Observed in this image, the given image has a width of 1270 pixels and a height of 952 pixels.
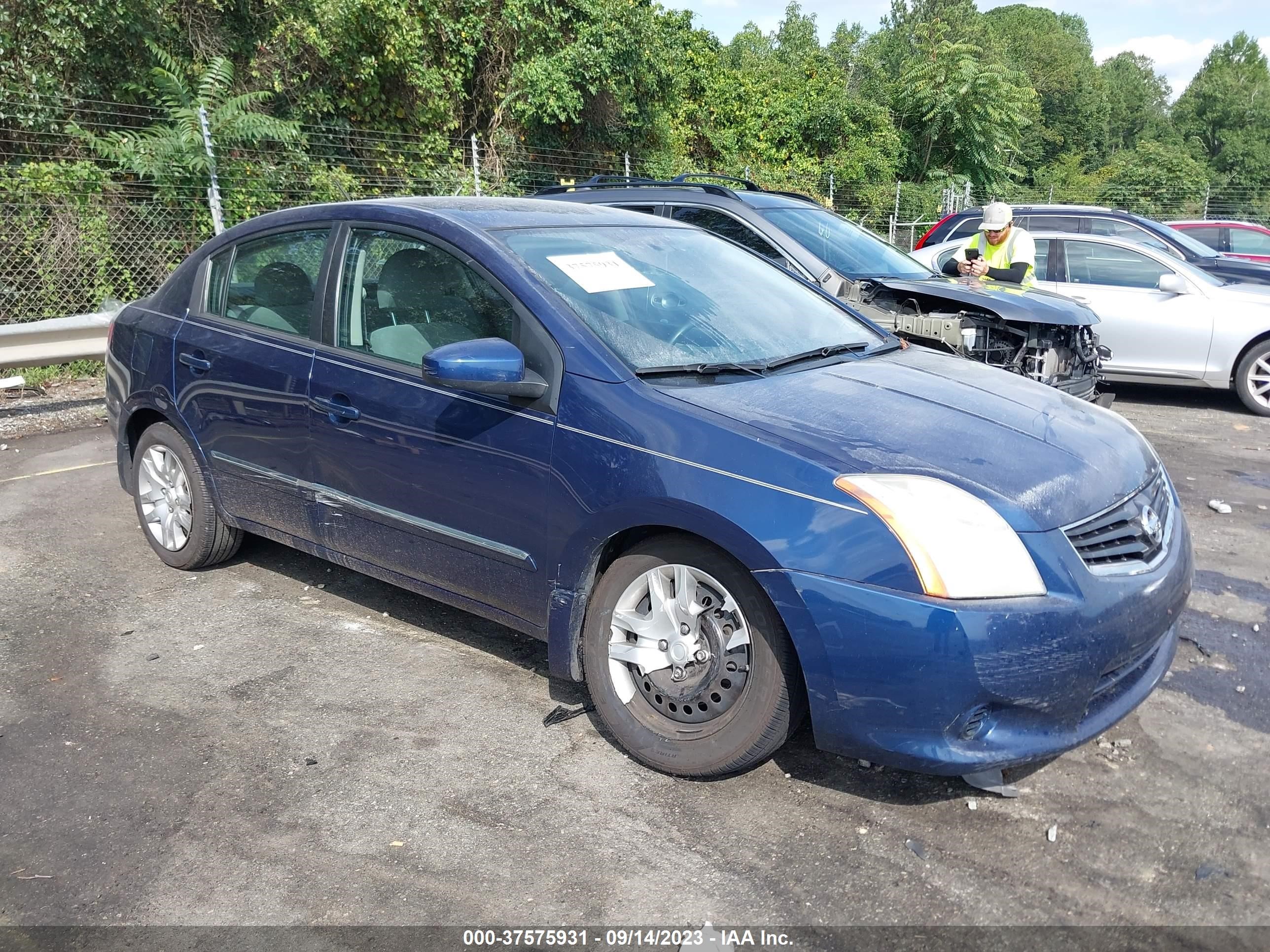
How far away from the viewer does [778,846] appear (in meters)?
3.00

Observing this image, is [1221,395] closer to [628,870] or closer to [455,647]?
[455,647]

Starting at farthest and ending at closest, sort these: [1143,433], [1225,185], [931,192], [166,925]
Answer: [1225,185], [931,192], [1143,433], [166,925]

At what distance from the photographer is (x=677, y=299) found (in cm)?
396

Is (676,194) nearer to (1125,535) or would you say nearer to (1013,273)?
(1013,273)

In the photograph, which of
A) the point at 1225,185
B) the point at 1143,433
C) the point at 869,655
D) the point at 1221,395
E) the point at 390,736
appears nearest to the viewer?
the point at 869,655

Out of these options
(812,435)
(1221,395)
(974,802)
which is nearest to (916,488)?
(812,435)

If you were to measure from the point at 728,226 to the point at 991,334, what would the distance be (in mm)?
2042

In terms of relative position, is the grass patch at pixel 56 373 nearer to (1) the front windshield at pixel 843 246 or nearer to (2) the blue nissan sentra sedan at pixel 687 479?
(2) the blue nissan sentra sedan at pixel 687 479

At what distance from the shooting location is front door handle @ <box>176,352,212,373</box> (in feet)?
15.2

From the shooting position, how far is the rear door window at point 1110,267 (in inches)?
374

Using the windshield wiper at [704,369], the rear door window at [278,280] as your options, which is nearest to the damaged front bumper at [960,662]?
the windshield wiper at [704,369]

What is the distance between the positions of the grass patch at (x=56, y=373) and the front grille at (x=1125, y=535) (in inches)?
352

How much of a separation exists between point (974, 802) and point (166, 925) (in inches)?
89.7

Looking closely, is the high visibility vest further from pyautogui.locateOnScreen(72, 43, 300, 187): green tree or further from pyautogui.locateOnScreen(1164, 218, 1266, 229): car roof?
pyautogui.locateOnScreen(1164, 218, 1266, 229): car roof
